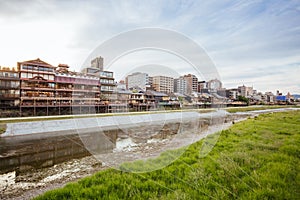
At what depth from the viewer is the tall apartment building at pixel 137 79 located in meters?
4.41

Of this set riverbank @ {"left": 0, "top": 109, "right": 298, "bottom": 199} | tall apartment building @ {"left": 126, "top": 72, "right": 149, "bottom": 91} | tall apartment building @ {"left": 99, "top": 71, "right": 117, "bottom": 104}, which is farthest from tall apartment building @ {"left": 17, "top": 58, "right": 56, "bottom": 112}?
tall apartment building @ {"left": 126, "top": 72, "right": 149, "bottom": 91}

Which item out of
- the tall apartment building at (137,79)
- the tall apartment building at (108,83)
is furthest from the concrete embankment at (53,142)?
the tall apartment building at (137,79)

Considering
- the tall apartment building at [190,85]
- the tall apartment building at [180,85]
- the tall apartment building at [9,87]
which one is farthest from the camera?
the tall apartment building at [9,87]

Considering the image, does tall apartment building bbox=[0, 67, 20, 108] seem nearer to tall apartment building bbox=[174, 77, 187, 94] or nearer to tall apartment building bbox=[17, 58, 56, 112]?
tall apartment building bbox=[17, 58, 56, 112]

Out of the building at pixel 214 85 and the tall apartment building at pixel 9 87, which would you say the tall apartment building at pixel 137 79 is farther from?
the tall apartment building at pixel 9 87

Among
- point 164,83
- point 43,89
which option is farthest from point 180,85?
point 43,89

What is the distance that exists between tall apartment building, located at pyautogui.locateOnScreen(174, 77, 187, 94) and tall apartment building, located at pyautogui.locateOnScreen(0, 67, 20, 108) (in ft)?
82.2

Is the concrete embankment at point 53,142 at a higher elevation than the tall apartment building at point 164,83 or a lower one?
lower

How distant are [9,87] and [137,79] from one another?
83.7 ft

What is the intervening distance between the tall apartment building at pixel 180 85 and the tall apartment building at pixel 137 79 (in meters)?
0.94

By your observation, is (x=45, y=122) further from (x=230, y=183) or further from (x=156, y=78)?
(x=230, y=183)

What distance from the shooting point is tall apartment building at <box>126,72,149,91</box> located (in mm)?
4414

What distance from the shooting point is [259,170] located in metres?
4.24

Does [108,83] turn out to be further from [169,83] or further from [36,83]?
[36,83]
